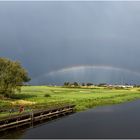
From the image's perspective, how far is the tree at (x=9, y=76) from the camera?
86625 millimetres

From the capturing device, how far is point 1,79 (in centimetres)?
8638

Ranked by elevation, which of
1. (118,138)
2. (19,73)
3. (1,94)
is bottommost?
(118,138)

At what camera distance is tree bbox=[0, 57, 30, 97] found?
86625 millimetres

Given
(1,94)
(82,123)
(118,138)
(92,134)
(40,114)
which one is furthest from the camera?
(1,94)

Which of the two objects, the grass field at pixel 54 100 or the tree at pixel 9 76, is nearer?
the grass field at pixel 54 100

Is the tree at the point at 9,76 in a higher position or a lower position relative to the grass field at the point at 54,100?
higher

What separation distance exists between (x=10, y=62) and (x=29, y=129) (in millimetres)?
47769

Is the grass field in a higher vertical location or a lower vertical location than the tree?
lower

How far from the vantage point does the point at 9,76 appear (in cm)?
8725

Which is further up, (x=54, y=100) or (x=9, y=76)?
(x=9, y=76)

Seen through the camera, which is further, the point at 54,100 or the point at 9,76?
the point at 9,76

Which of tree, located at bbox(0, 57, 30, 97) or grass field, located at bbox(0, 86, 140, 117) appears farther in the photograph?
tree, located at bbox(0, 57, 30, 97)

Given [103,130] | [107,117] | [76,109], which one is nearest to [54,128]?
[103,130]

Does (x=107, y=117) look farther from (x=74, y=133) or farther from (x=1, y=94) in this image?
(x=1, y=94)
